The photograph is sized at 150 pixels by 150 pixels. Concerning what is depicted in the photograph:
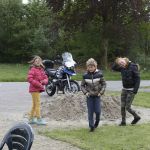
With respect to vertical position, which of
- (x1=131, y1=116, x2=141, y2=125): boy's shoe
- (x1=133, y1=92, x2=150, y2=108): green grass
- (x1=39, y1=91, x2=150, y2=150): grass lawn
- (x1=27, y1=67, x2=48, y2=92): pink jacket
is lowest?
(x1=133, y1=92, x2=150, y2=108): green grass

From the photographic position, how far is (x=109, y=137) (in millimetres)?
10953

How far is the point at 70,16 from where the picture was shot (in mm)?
38125

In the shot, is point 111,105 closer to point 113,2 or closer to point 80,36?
point 113,2

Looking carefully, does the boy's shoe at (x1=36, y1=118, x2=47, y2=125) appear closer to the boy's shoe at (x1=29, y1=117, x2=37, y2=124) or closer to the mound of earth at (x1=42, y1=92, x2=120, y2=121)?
the boy's shoe at (x1=29, y1=117, x2=37, y2=124)

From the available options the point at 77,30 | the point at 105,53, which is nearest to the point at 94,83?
the point at 105,53

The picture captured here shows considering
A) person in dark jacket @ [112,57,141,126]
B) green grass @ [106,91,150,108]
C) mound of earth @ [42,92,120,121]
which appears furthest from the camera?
green grass @ [106,91,150,108]

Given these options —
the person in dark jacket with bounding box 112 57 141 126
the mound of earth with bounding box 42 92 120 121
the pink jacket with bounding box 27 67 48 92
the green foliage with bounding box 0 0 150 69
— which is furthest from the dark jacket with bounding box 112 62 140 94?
the green foliage with bounding box 0 0 150 69

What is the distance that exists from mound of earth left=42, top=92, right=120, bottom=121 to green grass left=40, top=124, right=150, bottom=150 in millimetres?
A: 1560

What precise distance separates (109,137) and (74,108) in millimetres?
3282

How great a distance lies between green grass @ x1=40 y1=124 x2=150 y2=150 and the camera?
392 inches

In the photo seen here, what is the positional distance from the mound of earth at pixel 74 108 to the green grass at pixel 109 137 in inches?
61.4

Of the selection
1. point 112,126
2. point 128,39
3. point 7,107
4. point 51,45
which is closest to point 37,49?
point 51,45

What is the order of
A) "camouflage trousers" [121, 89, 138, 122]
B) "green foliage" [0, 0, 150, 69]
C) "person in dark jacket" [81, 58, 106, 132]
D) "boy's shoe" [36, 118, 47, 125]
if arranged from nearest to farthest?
"person in dark jacket" [81, 58, 106, 132] < "camouflage trousers" [121, 89, 138, 122] < "boy's shoe" [36, 118, 47, 125] < "green foliage" [0, 0, 150, 69]

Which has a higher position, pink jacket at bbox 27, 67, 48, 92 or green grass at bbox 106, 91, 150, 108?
pink jacket at bbox 27, 67, 48, 92
